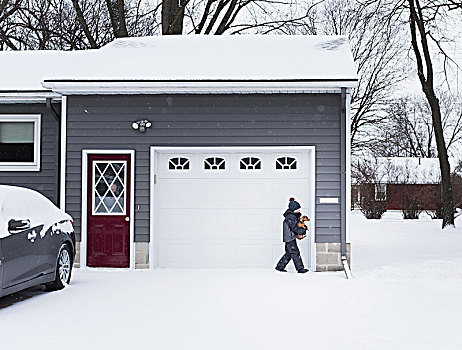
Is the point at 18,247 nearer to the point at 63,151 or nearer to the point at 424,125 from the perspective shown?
the point at 63,151

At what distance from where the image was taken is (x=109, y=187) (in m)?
12.3

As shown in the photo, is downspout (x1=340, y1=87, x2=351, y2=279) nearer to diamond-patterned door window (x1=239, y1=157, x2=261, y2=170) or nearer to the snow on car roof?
diamond-patterned door window (x1=239, y1=157, x2=261, y2=170)

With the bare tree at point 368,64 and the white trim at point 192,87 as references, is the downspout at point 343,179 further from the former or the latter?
the bare tree at point 368,64

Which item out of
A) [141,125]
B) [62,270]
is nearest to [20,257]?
[62,270]

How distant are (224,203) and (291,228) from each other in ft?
4.70

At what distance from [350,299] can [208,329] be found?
2616mm

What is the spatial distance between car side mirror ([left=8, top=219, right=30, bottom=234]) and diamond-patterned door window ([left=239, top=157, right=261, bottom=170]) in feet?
15.2

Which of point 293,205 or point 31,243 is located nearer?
point 31,243

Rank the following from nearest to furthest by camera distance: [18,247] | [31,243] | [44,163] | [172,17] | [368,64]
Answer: [18,247]
[31,243]
[44,163]
[172,17]
[368,64]

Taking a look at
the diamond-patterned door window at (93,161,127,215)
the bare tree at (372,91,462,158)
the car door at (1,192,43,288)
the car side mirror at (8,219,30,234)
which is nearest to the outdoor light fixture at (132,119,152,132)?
the diamond-patterned door window at (93,161,127,215)

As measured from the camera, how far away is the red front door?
12219 mm

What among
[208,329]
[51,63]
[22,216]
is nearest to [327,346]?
[208,329]

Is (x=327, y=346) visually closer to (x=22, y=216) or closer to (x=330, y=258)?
(x=22, y=216)

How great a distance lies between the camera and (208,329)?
7.14 metres
